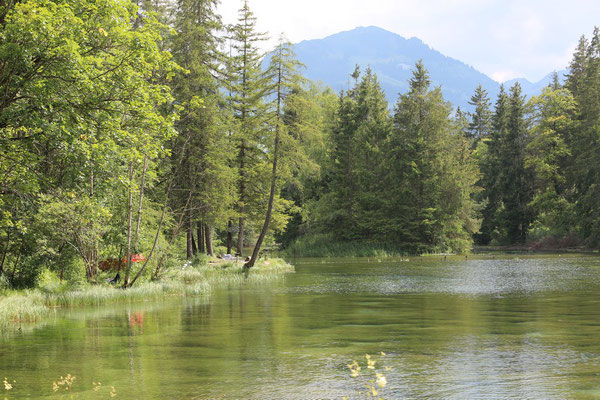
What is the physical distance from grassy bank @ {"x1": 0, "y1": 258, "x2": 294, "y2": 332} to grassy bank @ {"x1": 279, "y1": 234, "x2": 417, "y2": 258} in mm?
26123

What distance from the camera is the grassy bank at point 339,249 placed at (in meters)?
57.2

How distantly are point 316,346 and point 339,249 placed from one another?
46.0 metres

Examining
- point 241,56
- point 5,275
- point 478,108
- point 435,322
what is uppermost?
point 478,108

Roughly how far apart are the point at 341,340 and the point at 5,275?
13.8m

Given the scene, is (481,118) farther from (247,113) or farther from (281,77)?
(281,77)

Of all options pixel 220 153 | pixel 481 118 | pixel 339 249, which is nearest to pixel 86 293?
pixel 220 153

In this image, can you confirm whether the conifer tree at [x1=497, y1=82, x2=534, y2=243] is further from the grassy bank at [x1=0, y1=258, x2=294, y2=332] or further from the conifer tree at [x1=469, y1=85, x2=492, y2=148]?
the grassy bank at [x1=0, y1=258, x2=294, y2=332]

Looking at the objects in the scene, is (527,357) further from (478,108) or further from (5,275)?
(478,108)

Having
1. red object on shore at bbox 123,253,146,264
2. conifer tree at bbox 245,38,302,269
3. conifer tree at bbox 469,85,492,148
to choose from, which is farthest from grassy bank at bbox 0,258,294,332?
conifer tree at bbox 469,85,492,148

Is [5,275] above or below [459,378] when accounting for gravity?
above

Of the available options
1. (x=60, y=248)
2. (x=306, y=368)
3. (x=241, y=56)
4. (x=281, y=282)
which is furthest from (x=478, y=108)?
(x=306, y=368)

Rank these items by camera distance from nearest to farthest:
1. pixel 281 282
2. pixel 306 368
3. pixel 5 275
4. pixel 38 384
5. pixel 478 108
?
pixel 38 384 < pixel 306 368 < pixel 5 275 < pixel 281 282 < pixel 478 108

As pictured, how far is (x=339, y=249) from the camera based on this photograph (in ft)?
192

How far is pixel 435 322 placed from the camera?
52.9 feet
